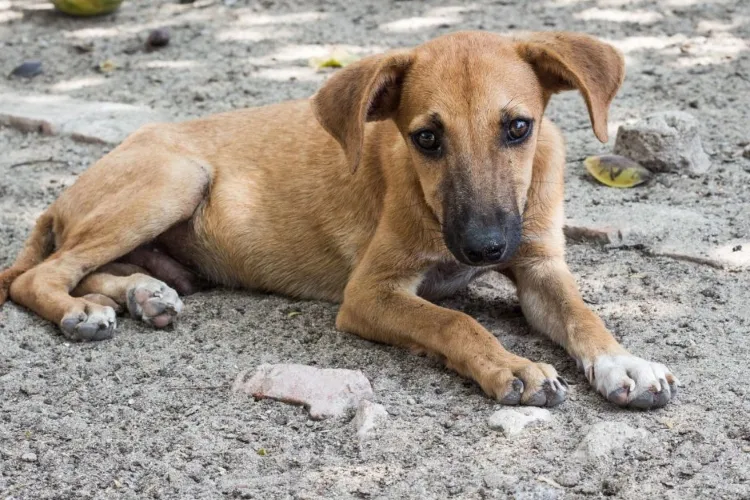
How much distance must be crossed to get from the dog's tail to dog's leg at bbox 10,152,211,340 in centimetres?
7

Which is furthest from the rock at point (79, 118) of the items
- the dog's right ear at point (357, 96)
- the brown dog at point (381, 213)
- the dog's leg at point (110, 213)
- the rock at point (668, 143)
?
the rock at point (668, 143)

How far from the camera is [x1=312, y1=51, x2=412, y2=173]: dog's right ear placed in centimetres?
417

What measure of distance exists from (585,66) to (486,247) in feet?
2.87

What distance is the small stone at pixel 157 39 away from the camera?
8250 mm

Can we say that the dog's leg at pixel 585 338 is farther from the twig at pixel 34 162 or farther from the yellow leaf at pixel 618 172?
the twig at pixel 34 162

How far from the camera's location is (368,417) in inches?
147

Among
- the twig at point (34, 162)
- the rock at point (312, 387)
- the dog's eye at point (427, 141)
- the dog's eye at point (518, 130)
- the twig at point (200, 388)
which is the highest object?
the dog's eye at point (518, 130)

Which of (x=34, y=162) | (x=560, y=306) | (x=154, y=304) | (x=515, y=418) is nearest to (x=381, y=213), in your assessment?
(x=560, y=306)

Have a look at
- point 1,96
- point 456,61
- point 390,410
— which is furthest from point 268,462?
point 1,96

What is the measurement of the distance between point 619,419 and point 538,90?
1.35 m

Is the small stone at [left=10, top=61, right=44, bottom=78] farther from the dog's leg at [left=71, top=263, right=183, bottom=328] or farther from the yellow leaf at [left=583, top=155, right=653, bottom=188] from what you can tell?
the yellow leaf at [left=583, top=155, right=653, bottom=188]

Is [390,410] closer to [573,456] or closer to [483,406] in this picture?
[483,406]

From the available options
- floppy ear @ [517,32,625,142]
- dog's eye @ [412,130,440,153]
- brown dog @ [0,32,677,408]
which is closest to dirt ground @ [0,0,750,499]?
brown dog @ [0,32,677,408]

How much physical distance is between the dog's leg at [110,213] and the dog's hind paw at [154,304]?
168 millimetres
